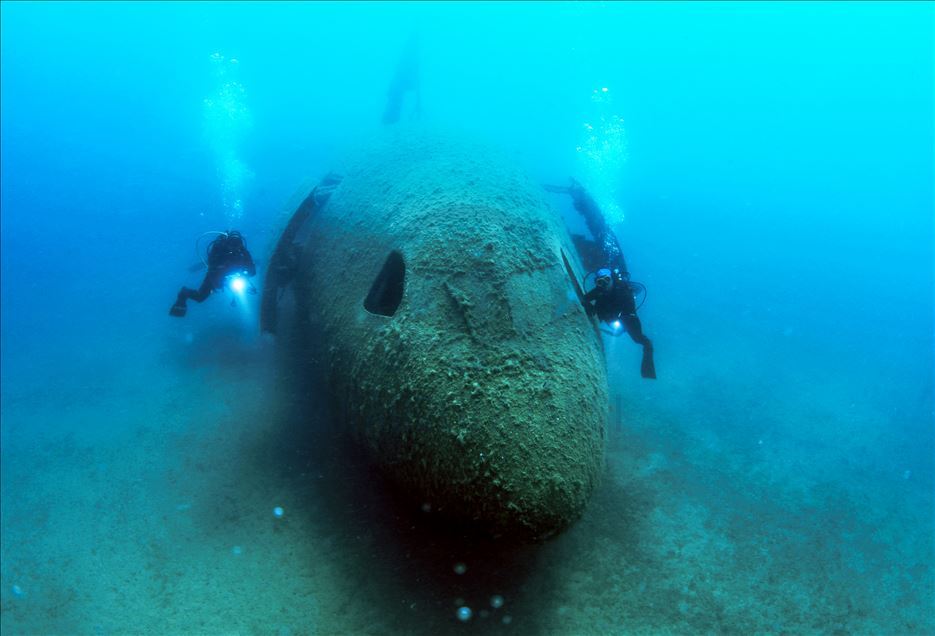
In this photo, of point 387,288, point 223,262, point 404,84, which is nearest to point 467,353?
point 387,288

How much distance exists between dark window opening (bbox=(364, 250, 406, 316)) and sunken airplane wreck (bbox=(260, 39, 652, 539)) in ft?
0.07

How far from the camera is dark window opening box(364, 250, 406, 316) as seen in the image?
5262 millimetres

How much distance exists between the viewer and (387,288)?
18.7ft

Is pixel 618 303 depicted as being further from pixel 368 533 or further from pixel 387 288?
pixel 368 533

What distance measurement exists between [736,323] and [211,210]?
24200mm

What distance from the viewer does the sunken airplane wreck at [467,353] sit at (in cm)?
348

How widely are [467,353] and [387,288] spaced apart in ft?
7.24

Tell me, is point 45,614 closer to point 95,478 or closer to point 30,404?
point 95,478

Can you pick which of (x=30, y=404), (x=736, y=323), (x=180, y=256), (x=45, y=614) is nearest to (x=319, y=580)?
(x=45, y=614)

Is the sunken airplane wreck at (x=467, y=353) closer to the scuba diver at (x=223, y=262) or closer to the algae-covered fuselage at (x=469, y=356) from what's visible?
the algae-covered fuselage at (x=469, y=356)

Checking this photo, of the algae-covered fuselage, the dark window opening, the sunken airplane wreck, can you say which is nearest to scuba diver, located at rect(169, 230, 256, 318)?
the sunken airplane wreck

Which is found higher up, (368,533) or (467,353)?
(467,353)

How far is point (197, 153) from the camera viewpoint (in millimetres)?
45625

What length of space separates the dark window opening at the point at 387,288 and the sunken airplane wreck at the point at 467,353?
0.02 metres
